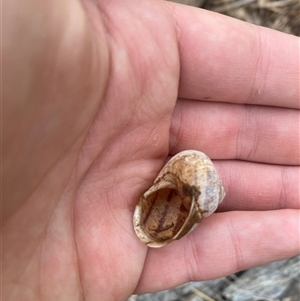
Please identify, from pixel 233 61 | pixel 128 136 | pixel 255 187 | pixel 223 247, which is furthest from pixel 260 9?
pixel 223 247

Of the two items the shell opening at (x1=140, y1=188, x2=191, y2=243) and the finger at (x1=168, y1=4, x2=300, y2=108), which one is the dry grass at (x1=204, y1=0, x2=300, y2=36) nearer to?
the finger at (x1=168, y1=4, x2=300, y2=108)

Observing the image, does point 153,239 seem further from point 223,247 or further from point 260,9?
point 260,9

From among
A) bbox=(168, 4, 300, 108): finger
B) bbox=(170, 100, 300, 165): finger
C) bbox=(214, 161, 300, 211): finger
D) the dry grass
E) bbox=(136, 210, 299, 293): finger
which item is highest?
the dry grass

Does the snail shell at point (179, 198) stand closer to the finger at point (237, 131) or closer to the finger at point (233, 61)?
the finger at point (237, 131)

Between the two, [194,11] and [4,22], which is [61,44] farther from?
[194,11]

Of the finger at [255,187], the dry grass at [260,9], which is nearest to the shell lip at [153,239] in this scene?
the finger at [255,187]

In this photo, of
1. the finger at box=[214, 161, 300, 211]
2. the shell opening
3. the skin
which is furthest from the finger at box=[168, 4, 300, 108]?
the shell opening
